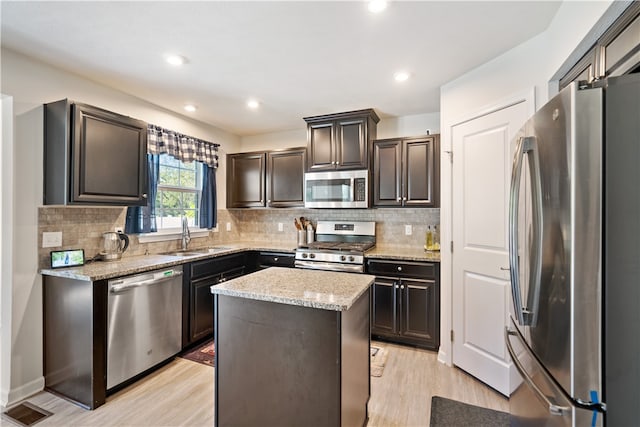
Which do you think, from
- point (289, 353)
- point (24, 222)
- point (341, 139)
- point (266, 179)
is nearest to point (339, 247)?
point (341, 139)

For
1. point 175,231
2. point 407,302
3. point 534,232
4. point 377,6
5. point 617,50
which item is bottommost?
point 407,302

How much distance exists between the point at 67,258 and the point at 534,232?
3112 millimetres

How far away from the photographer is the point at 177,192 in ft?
11.9

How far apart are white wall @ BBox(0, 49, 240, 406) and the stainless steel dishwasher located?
2.04ft

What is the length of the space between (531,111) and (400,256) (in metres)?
1.66

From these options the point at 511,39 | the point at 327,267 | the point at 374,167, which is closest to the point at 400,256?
the point at 327,267

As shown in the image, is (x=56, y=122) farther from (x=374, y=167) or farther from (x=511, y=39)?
(x=511, y=39)

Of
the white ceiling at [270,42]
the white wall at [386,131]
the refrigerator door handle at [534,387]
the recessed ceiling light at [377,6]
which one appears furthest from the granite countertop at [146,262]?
the recessed ceiling light at [377,6]

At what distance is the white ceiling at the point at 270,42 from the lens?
173 centimetres

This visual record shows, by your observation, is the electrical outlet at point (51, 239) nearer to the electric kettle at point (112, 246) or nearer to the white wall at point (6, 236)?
the white wall at point (6, 236)

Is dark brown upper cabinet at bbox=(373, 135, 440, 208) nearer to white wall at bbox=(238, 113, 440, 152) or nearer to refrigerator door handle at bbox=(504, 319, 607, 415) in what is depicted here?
white wall at bbox=(238, 113, 440, 152)

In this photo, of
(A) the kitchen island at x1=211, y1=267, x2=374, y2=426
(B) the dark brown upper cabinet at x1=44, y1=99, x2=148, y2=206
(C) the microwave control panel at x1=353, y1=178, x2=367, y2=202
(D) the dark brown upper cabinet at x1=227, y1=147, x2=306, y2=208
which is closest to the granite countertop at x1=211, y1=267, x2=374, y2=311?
(A) the kitchen island at x1=211, y1=267, x2=374, y2=426

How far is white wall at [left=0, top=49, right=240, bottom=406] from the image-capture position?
2.12m

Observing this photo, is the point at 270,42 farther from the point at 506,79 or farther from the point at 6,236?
the point at 6,236
